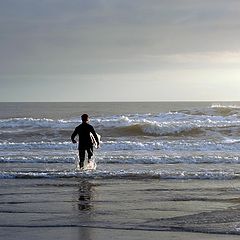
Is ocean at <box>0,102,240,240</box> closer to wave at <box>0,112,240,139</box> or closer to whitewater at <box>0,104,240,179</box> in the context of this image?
whitewater at <box>0,104,240,179</box>

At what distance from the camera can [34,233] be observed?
747cm

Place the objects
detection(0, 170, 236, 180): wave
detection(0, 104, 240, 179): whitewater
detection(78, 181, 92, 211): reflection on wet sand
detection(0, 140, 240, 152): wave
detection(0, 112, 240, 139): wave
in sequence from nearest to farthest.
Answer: detection(78, 181, 92, 211): reflection on wet sand
detection(0, 170, 236, 180): wave
detection(0, 104, 240, 179): whitewater
detection(0, 140, 240, 152): wave
detection(0, 112, 240, 139): wave

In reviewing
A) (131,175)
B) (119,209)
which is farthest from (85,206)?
(131,175)

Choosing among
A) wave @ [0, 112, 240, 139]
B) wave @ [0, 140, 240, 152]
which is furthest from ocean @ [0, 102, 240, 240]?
wave @ [0, 112, 240, 139]

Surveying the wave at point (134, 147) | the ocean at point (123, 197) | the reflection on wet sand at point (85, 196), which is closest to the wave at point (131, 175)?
the ocean at point (123, 197)

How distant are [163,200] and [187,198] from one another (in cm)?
51

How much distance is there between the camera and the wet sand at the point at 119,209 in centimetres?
755

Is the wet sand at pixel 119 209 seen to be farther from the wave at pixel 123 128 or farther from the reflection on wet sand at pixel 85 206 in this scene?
the wave at pixel 123 128

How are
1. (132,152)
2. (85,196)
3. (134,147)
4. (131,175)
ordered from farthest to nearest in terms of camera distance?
(134,147)
(132,152)
(131,175)
(85,196)

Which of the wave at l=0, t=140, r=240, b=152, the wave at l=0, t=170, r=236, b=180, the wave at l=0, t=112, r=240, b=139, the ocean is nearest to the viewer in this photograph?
the ocean

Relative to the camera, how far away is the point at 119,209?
365 inches

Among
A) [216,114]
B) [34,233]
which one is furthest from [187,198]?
[216,114]

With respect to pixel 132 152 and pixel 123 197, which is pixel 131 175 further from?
pixel 132 152

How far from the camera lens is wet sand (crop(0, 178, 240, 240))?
7.55m
